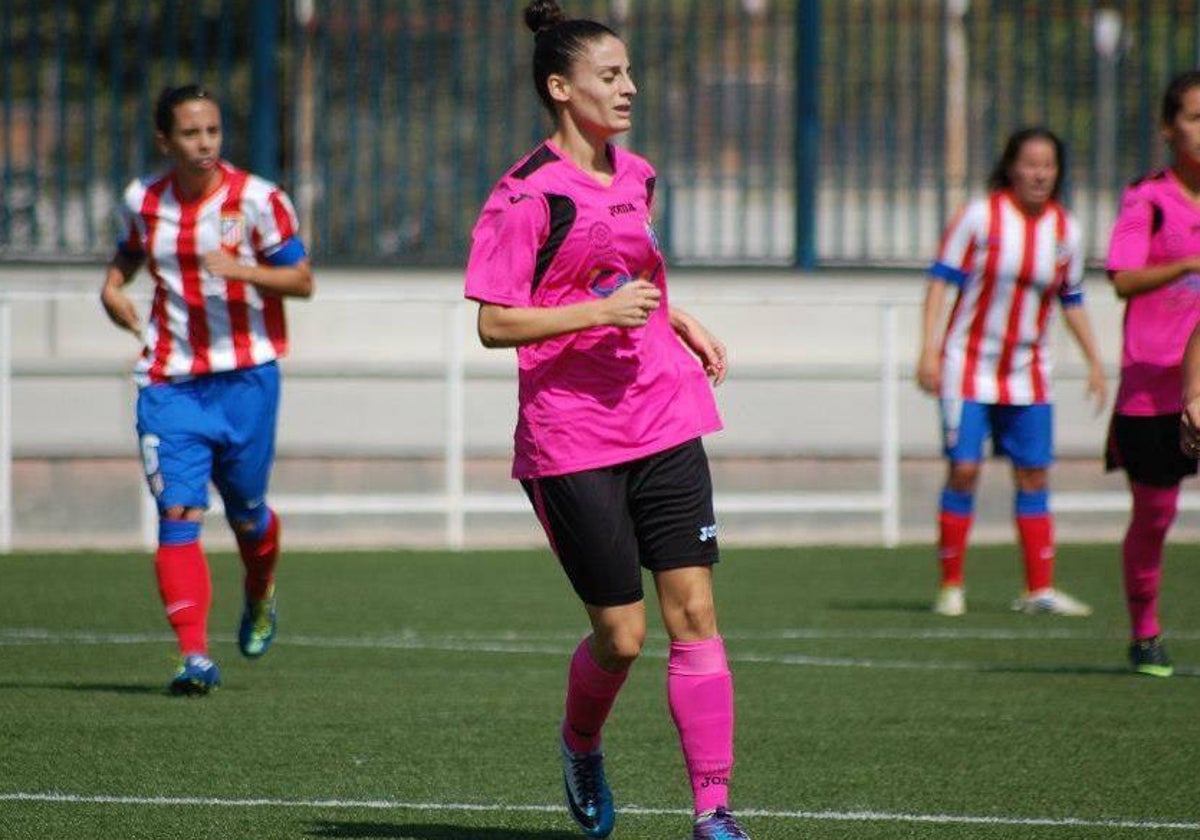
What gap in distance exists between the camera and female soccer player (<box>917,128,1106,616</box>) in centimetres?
1057

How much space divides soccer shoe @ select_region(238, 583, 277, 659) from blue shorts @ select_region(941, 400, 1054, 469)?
11.0 feet

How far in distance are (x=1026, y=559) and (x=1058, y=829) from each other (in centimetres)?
507

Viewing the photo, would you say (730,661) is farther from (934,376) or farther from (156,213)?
(156,213)

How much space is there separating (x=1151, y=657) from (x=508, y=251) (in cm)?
394

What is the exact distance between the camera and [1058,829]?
18.9 feet

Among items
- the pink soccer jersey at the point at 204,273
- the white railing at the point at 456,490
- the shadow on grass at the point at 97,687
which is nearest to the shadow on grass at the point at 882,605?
the white railing at the point at 456,490

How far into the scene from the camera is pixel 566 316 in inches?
206

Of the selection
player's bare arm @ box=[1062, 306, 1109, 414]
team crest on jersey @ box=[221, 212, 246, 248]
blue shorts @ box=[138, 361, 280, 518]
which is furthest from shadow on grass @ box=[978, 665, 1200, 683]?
team crest on jersey @ box=[221, 212, 246, 248]

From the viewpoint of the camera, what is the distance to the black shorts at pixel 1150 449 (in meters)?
8.02

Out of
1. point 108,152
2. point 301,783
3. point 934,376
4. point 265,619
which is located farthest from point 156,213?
point 108,152

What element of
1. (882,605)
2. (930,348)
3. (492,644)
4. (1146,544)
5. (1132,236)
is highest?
(1132,236)

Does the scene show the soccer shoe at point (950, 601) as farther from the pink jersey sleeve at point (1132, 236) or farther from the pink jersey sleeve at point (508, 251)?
the pink jersey sleeve at point (508, 251)

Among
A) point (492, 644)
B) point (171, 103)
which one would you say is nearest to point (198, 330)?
point (171, 103)

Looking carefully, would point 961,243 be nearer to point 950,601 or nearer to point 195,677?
point 950,601
